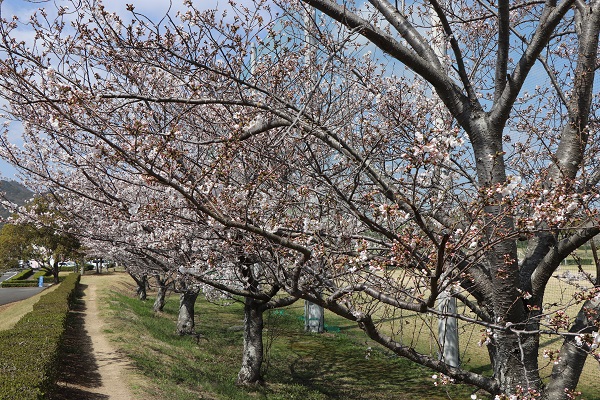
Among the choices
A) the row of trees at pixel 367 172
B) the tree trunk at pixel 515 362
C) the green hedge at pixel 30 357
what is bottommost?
the green hedge at pixel 30 357

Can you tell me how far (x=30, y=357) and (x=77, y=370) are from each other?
2101mm

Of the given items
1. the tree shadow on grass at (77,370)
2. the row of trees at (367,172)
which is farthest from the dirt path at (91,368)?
the row of trees at (367,172)

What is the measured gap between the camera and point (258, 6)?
490 centimetres

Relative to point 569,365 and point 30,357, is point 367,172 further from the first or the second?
point 30,357

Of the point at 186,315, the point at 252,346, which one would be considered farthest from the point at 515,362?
the point at 186,315

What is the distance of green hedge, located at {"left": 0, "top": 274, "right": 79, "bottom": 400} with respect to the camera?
18.7ft

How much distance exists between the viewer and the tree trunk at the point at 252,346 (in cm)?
973

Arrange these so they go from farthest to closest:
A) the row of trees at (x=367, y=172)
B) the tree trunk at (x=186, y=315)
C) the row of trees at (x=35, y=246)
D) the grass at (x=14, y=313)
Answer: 1. the row of trees at (x=35, y=246)
2. the grass at (x=14, y=313)
3. the tree trunk at (x=186, y=315)
4. the row of trees at (x=367, y=172)

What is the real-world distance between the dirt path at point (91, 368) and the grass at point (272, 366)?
1.27 ft

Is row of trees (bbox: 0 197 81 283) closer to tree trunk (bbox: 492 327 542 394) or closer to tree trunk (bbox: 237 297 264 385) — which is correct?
tree trunk (bbox: 237 297 264 385)

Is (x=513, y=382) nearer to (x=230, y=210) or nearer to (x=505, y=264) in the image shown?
(x=505, y=264)

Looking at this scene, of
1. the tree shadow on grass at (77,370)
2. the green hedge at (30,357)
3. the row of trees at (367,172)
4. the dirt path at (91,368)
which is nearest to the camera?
the row of trees at (367,172)

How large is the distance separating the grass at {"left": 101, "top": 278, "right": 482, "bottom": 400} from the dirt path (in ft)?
1.27

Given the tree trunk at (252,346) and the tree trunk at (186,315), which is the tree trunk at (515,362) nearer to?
the tree trunk at (252,346)
